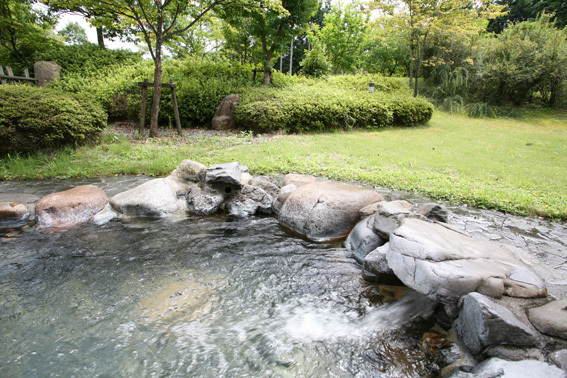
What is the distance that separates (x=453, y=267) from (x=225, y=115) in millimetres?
10024

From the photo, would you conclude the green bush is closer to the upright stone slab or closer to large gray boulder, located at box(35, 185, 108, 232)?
large gray boulder, located at box(35, 185, 108, 232)

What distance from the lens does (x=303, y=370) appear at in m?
2.40

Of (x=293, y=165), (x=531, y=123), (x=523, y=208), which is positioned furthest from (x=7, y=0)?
(x=531, y=123)

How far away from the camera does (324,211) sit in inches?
175

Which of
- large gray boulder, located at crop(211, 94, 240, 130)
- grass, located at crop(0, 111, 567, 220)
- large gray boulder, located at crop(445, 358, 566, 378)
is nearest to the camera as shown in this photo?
A: large gray boulder, located at crop(445, 358, 566, 378)

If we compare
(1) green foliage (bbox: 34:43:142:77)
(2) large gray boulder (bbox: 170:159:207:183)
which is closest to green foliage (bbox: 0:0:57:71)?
A: (1) green foliage (bbox: 34:43:142:77)

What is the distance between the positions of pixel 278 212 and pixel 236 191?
2.92 ft

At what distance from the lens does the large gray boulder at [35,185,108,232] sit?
14.8ft

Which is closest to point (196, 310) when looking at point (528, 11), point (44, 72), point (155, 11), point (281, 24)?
point (155, 11)

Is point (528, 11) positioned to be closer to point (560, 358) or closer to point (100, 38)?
point (100, 38)

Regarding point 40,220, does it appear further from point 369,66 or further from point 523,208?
point 369,66

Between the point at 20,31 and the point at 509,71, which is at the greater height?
the point at 20,31

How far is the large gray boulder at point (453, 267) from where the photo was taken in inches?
100

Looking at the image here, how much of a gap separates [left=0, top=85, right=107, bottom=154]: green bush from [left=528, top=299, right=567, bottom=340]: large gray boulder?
8669 mm
